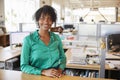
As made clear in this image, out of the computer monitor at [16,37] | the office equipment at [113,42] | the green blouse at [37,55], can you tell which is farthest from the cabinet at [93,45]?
the computer monitor at [16,37]

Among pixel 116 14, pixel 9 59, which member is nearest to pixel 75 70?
pixel 9 59

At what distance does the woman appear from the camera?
5.62 ft

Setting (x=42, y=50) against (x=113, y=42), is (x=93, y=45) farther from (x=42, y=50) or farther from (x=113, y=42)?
(x=42, y=50)

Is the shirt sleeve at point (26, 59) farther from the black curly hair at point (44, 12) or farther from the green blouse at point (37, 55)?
the black curly hair at point (44, 12)

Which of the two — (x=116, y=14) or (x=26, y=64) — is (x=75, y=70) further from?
(x=116, y=14)

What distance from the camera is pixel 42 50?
68.2 inches

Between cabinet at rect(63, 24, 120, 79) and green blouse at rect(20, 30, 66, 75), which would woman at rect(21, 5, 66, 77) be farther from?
cabinet at rect(63, 24, 120, 79)

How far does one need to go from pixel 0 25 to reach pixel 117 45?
4996 millimetres

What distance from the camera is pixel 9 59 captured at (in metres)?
3.18

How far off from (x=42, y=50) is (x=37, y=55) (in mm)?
61

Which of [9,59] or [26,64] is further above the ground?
[26,64]

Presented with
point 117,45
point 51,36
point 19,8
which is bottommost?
point 117,45

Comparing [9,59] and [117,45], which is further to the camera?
[117,45]

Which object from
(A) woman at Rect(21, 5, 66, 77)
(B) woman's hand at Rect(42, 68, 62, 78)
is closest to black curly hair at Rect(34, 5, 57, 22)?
(A) woman at Rect(21, 5, 66, 77)
